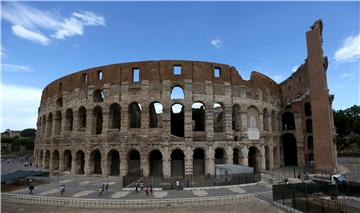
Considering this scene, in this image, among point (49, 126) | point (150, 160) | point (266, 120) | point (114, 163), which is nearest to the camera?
point (150, 160)

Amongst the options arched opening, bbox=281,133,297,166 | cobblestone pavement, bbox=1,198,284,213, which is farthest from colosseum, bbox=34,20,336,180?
cobblestone pavement, bbox=1,198,284,213

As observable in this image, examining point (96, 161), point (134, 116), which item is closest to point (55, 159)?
point (96, 161)

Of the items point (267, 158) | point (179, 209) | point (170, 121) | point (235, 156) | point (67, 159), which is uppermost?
point (170, 121)

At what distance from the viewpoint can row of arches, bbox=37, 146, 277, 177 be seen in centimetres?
2738

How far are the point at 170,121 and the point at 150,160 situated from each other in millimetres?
4839

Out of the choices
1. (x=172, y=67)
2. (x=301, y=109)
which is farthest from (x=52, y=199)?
(x=301, y=109)

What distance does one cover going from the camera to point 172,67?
28.2 meters

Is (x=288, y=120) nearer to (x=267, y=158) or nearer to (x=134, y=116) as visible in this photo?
(x=267, y=158)

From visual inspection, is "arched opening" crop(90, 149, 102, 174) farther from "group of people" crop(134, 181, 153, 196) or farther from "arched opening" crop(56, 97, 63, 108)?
"group of people" crop(134, 181, 153, 196)

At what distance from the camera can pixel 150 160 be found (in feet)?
92.1

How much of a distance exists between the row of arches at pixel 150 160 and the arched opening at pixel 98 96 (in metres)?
5.91

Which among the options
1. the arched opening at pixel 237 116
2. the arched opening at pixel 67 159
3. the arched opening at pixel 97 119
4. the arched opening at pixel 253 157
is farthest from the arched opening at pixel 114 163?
the arched opening at pixel 253 157

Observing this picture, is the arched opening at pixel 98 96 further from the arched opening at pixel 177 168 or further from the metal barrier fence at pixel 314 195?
the metal barrier fence at pixel 314 195

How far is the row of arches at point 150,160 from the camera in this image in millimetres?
27375
